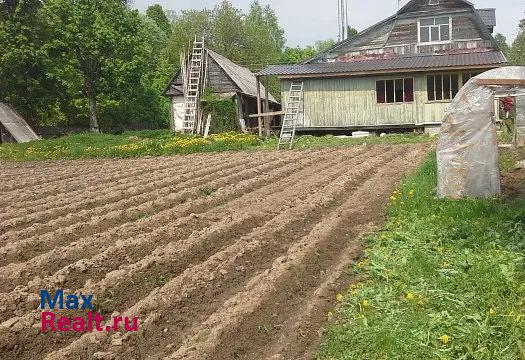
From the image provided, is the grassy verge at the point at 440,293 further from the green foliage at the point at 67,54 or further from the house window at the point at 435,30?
the green foliage at the point at 67,54

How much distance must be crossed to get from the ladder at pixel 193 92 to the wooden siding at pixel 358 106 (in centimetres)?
574

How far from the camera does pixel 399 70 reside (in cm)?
2239

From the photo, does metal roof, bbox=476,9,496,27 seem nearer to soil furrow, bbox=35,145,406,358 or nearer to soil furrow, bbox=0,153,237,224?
soil furrow, bbox=0,153,237,224

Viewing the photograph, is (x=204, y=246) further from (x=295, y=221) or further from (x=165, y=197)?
(x=165, y=197)

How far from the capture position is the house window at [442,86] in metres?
22.6

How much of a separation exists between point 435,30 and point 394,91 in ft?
13.0

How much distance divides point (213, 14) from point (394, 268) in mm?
49477

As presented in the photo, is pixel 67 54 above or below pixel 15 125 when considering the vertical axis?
above

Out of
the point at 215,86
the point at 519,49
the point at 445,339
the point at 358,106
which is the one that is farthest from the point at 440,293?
the point at 519,49

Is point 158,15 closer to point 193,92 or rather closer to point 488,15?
point 193,92

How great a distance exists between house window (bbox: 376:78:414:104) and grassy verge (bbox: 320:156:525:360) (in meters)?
16.8

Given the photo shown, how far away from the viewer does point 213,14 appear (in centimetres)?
5122

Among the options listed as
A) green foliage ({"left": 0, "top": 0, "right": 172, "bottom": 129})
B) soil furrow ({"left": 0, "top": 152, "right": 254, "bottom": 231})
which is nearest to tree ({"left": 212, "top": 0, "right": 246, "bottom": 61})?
green foliage ({"left": 0, "top": 0, "right": 172, "bottom": 129})

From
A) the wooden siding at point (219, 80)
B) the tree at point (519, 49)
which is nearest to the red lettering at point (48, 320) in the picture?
the wooden siding at point (219, 80)
